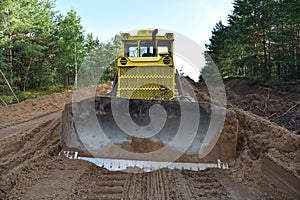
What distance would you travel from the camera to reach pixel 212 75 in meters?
34.3

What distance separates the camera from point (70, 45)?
85.9 ft

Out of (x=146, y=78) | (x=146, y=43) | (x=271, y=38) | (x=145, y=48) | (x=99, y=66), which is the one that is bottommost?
(x=146, y=78)

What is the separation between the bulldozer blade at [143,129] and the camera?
3.92 meters

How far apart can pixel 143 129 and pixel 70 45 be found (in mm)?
23926

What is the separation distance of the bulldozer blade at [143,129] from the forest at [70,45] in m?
10.9

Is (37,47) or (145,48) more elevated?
(37,47)

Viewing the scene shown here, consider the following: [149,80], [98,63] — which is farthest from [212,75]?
[149,80]

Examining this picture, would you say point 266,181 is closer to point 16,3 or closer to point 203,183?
point 203,183

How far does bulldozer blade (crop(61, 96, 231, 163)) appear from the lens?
154 inches

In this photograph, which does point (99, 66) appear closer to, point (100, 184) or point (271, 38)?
point (271, 38)

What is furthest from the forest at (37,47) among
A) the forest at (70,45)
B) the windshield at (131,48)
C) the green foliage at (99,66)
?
the windshield at (131,48)

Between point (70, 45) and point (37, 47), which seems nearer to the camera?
point (37, 47)

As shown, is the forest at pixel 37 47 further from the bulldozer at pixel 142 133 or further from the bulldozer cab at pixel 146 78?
the bulldozer at pixel 142 133

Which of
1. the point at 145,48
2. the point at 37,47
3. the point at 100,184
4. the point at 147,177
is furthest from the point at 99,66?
the point at 100,184
